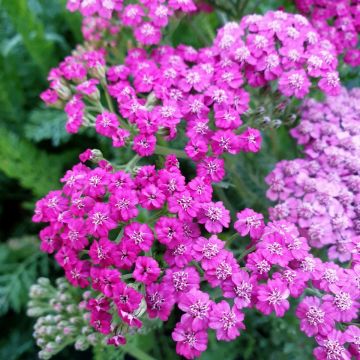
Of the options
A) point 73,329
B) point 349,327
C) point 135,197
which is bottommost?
point 349,327

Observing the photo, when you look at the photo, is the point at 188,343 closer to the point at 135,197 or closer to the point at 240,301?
the point at 240,301

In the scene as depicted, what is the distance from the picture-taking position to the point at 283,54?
1.41 meters

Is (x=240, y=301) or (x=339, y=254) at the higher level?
(x=240, y=301)

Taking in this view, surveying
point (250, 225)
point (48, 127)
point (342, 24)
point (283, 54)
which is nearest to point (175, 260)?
point (250, 225)

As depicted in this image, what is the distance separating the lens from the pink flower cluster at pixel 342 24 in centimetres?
156

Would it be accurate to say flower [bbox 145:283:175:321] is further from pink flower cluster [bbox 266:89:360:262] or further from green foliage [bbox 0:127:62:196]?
green foliage [bbox 0:127:62:196]

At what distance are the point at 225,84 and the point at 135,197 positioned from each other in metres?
0.43

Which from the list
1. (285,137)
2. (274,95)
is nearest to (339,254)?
(274,95)

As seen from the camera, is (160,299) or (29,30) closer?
(160,299)

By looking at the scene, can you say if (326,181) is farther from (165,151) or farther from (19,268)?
(19,268)

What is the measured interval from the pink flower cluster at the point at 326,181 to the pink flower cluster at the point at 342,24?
143 millimetres

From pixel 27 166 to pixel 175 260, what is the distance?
931 mm

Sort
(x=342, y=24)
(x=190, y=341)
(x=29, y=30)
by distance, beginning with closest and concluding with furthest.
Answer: (x=190, y=341)
(x=342, y=24)
(x=29, y=30)

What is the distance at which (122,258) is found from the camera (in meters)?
1.12
